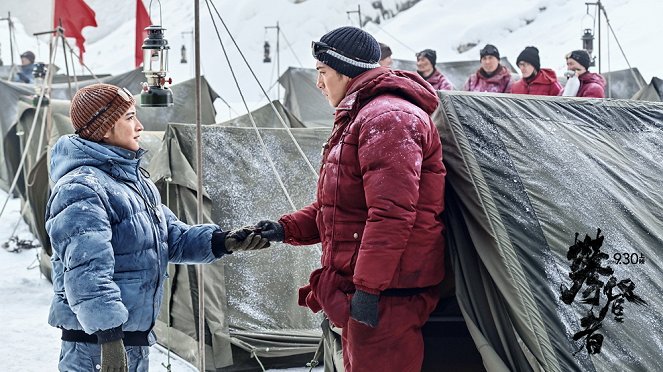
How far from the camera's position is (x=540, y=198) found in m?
2.97

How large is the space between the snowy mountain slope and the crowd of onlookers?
12995 millimetres

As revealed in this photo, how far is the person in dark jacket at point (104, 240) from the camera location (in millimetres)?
2568

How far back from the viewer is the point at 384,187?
2576 millimetres

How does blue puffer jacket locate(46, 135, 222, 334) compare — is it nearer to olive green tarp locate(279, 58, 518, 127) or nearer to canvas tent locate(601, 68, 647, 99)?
olive green tarp locate(279, 58, 518, 127)

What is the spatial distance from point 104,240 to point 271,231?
0.71 m

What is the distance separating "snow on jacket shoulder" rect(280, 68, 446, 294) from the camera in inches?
102

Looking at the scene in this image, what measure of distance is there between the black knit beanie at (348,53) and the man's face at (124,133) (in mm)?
629

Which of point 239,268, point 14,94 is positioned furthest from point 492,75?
point 14,94

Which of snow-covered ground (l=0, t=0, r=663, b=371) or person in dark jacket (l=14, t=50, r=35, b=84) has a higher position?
person in dark jacket (l=14, t=50, r=35, b=84)

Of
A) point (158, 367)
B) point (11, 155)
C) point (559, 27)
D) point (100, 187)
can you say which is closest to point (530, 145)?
point (100, 187)

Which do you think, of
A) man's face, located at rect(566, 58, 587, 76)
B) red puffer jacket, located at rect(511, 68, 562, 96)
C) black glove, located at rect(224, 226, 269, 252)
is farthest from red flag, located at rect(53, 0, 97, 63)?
black glove, located at rect(224, 226, 269, 252)

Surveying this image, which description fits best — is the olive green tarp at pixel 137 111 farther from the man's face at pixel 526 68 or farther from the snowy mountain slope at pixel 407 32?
the snowy mountain slope at pixel 407 32

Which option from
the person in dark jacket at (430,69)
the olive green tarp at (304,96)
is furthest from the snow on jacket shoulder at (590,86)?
the olive green tarp at (304,96)

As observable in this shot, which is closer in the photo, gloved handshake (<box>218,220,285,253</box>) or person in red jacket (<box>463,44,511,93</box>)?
gloved handshake (<box>218,220,285,253</box>)
